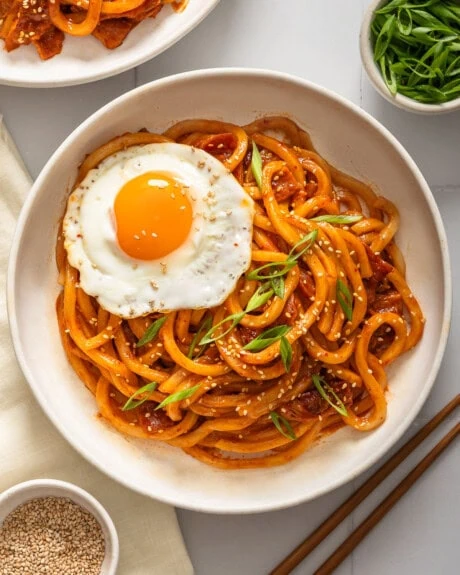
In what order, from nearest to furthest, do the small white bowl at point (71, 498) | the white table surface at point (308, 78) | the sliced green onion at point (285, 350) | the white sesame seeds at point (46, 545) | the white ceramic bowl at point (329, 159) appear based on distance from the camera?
the sliced green onion at point (285, 350), the white ceramic bowl at point (329, 159), the small white bowl at point (71, 498), the white sesame seeds at point (46, 545), the white table surface at point (308, 78)

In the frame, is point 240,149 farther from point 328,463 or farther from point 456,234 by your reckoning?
point 328,463

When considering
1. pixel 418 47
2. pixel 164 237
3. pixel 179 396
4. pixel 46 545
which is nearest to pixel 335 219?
pixel 164 237

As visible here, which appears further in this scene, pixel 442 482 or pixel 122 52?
pixel 442 482

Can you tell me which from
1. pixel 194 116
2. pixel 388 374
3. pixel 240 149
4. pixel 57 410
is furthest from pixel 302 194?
pixel 57 410

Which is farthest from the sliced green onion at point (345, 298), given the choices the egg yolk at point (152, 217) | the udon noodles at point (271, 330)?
the egg yolk at point (152, 217)

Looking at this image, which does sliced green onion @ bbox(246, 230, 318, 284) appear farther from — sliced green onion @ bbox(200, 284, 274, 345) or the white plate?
the white plate

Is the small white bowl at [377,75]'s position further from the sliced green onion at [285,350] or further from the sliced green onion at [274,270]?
the sliced green onion at [285,350]

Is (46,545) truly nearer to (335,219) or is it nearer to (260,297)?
(260,297)
